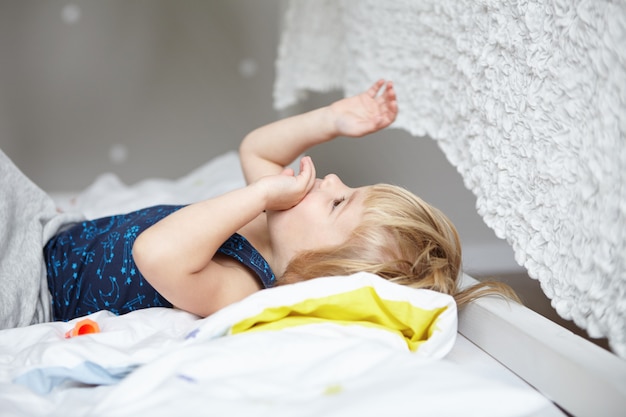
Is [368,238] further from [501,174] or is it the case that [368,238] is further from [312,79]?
[312,79]

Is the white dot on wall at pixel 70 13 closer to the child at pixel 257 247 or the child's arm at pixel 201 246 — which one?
the child at pixel 257 247

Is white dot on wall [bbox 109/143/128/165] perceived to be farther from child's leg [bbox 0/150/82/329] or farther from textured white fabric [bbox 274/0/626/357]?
textured white fabric [bbox 274/0/626/357]

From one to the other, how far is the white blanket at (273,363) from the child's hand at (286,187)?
Result: 0.19 meters

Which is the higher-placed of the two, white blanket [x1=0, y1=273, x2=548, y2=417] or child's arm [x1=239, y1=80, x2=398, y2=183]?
child's arm [x1=239, y1=80, x2=398, y2=183]

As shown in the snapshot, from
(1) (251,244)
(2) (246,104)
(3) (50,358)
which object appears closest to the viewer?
(3) (50,358)

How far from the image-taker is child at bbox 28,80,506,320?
Answer: 818 millimetres

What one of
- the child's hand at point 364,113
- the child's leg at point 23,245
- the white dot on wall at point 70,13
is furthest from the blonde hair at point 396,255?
the white dot on wall at point 70,13

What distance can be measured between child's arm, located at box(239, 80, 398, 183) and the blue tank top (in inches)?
8.4

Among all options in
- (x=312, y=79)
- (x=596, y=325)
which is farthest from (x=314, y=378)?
(x=312, y=79)

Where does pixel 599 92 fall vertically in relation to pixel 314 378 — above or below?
above

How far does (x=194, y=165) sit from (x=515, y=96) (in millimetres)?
1984

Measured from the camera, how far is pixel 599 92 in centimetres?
60

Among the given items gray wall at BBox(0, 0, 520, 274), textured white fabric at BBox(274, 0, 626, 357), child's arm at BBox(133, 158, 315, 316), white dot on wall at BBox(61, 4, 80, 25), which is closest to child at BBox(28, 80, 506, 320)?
child's arm at BBox(133, 158, 315, 316)

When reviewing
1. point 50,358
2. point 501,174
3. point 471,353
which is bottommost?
point 471,353
